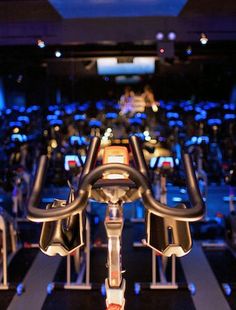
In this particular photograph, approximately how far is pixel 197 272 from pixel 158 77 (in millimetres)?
9506

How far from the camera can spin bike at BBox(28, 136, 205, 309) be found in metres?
1.69

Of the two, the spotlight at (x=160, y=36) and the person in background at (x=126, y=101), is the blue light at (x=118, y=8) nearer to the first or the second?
the spotlight at (x=160, y=36)

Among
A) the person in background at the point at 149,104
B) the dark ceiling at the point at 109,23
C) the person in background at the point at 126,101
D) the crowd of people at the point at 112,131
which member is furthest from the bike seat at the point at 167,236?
the person in background at the point at 126,101

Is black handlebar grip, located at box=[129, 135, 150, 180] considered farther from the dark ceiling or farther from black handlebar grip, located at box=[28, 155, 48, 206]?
the dark ceiling

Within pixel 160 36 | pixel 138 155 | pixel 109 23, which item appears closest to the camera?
pixel 138 155

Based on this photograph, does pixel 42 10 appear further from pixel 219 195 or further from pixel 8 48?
pixel 219 195

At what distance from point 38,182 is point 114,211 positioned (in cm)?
29

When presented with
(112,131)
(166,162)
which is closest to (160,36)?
(112,131)

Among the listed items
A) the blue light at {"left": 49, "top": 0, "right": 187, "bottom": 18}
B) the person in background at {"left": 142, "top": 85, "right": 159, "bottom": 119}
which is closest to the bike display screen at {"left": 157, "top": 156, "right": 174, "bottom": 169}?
the blue light at {"left": 49, "top": 0, "right": 187, "bottom": 18}

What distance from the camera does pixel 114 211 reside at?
1883mm

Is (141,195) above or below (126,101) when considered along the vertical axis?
below

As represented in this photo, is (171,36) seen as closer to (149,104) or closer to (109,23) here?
(109,23)

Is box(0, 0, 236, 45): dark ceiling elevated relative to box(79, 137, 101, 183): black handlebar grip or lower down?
elevated

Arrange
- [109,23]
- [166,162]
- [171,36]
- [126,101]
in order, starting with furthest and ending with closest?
[126,101] → [109,23] → [171,36] → [166,162]
